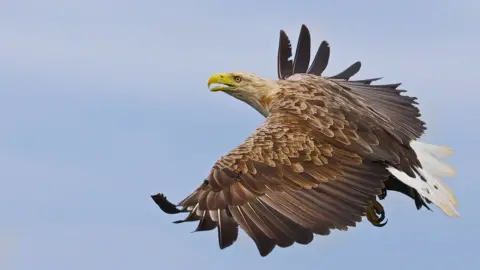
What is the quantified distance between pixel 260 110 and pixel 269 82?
1.32ft

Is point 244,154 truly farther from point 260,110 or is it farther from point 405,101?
point 405,101

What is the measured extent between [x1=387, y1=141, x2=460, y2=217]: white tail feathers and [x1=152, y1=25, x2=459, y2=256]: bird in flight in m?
0.02

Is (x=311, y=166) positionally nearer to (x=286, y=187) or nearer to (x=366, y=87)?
(x=286, y=187)

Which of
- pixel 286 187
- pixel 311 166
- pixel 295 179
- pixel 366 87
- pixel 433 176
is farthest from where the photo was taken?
pixel 366 87

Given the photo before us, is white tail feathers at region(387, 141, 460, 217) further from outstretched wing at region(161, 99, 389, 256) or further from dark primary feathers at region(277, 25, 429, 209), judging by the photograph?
outstretched wing at region(161, 99, 389, 256)

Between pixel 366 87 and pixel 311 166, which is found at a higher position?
pixel 366 87

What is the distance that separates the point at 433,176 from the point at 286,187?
2.77 meters

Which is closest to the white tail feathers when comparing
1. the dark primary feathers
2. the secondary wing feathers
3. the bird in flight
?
the bird in flight

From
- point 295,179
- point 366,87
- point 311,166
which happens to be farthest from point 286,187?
point 366,87

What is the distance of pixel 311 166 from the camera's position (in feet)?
47.7

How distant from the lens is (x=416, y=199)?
1605cm

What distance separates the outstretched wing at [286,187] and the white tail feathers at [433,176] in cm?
69

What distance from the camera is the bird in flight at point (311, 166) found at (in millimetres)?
13656

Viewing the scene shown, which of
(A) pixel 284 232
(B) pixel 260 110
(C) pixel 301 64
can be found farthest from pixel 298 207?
(C) pixel 301 64
